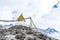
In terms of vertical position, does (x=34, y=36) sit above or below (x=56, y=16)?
below

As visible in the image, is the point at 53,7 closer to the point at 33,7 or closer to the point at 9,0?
the point at 33,7

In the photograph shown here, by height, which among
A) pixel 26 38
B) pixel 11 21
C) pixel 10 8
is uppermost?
pixel 10 8

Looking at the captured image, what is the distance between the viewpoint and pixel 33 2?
9.98 feet

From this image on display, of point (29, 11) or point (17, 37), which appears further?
point (29, 11)

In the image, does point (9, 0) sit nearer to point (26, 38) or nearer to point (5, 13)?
point (5, 13)

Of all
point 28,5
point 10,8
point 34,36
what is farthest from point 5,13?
point 34,36

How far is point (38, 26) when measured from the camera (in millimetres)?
2902

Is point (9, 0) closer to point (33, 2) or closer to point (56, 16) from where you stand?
point (33, 2)

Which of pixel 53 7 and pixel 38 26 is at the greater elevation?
pixel 53 7

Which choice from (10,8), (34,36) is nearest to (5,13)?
(10,8)

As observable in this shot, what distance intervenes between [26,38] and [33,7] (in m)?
0.48

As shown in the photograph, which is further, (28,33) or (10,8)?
(10,8)

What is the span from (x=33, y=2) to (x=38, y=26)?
1.21ft

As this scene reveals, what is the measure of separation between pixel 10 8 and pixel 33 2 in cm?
34
